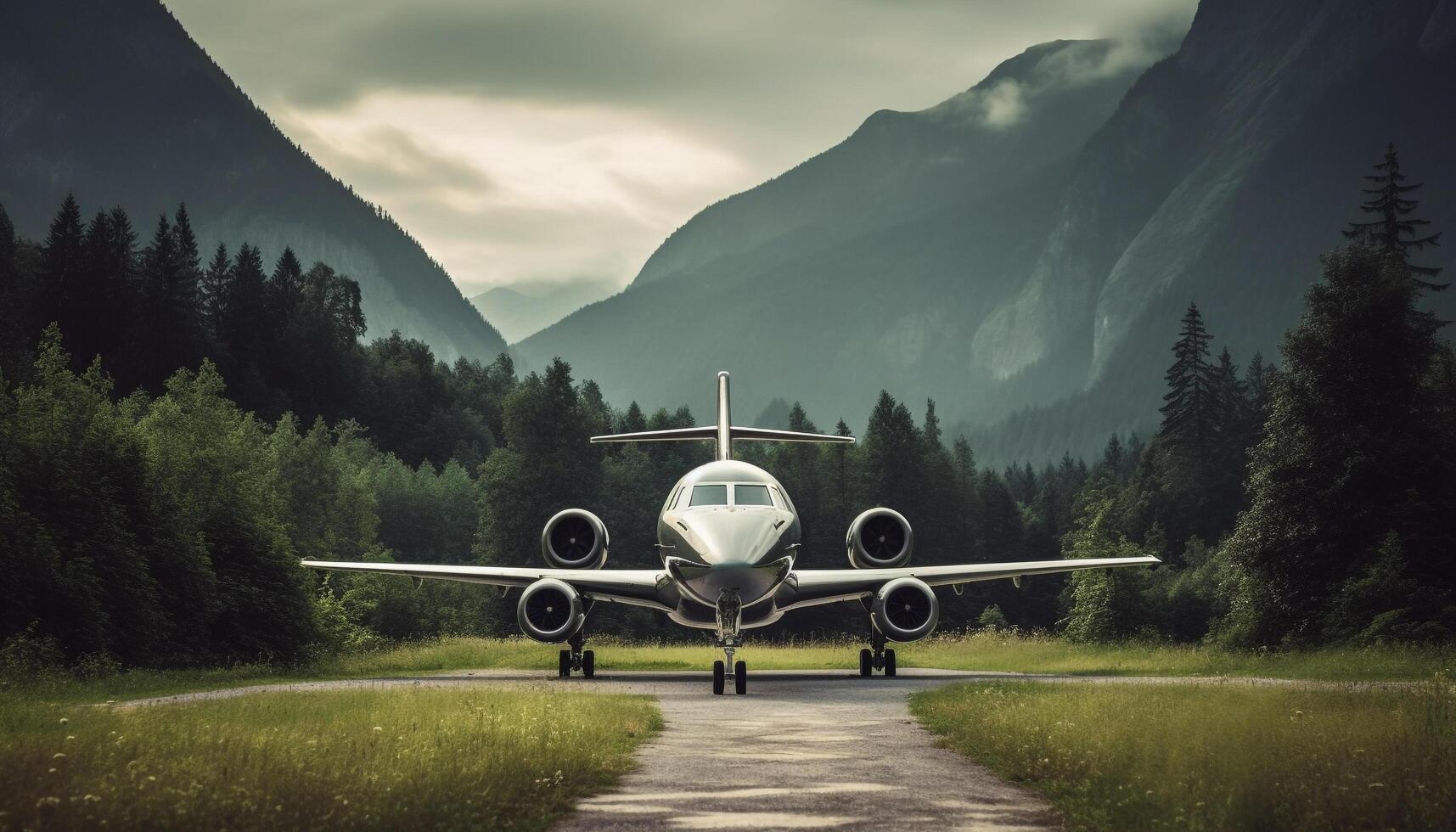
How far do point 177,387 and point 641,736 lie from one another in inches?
2325

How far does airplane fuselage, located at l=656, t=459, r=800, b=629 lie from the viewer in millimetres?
27422

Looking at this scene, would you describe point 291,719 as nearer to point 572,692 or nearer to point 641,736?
point 641,736


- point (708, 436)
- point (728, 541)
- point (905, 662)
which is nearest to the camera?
point (728, 541)

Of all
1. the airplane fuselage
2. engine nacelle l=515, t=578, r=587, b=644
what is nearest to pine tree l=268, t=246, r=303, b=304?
engine nacelle l=515, t=578, r=587, b=644

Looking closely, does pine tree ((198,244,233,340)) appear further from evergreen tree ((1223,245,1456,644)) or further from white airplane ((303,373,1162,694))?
evergreen tree ((1223,245,1456,644))

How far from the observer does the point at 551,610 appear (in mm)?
32438

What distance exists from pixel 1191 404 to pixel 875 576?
305 ft

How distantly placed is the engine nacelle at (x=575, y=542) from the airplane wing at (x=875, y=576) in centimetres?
525

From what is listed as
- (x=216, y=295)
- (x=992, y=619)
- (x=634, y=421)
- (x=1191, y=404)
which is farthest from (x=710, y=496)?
(x=216, y=295)

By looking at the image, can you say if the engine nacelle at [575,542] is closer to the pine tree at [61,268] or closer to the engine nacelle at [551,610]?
the engine nacelle at [551,610]

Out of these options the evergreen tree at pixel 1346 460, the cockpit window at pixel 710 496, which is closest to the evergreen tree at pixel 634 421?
the evergreen tree at pixel 1346 460

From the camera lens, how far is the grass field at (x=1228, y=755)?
11.3 metres

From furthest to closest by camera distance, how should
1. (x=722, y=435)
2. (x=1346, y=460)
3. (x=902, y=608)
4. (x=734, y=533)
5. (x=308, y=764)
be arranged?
(x=1346, y=460) → (x=722, y=435) → (x=902, y=608) → (x=734, y=533) → (x=308, y=764)

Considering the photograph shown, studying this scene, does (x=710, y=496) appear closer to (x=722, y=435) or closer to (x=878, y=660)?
(x=722, y=435)
